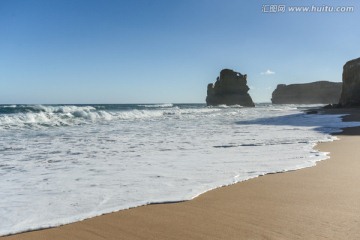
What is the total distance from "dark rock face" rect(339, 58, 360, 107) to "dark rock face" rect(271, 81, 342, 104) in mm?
114750

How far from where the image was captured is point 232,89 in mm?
97500

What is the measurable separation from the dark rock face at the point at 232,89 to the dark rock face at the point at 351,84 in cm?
5147

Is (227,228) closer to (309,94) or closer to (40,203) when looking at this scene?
(40,203)

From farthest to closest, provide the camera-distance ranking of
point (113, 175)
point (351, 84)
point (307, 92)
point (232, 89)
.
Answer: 1. point (307, 92)
2. point (232, 89)
3. point (351, 84)
4. point (113, 175)

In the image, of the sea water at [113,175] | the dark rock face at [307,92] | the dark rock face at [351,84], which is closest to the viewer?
the sea water at [113,175]

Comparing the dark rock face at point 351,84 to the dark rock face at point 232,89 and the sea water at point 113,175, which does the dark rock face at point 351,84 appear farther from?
the dark rock face at point 232,89

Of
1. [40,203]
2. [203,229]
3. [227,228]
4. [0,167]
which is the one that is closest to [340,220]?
[227,228]

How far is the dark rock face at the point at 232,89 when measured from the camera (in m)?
96.8

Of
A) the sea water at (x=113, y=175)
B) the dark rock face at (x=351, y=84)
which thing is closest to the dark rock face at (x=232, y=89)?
the dark rock face at (x=351, y=84)

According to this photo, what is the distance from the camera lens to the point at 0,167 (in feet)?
19.5

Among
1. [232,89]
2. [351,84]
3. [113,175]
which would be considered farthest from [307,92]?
[113,175]

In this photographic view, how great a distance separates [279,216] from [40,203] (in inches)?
96.3

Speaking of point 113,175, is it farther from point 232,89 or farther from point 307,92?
point 307,92

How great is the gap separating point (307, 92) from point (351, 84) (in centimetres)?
12355
